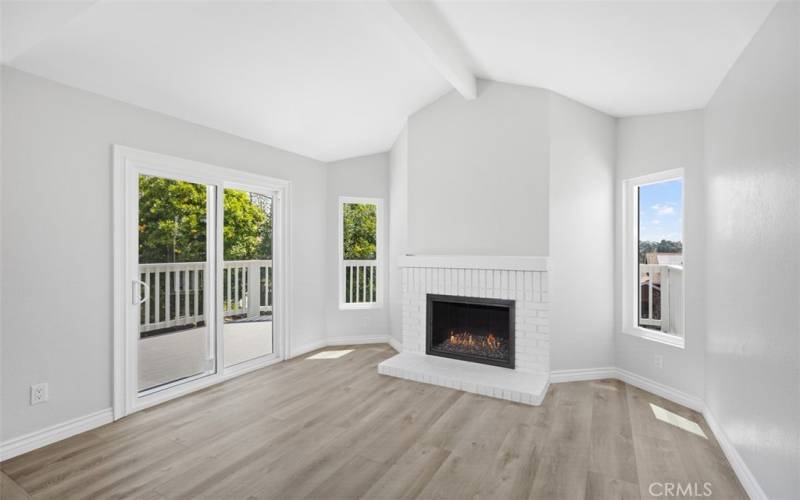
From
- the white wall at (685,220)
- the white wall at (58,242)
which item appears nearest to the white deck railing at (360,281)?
the white wall at (58,242)

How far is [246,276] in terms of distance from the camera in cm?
400

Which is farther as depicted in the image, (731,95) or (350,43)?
(350,43)

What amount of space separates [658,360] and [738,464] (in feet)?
4.13

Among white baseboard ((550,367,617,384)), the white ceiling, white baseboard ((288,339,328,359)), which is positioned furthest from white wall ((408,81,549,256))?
white baseboard ((288,339,328,359))

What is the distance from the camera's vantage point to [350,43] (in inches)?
106

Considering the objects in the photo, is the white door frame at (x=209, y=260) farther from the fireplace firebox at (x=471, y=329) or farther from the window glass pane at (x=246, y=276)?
the fireplace firebox at (x=471, y=329)

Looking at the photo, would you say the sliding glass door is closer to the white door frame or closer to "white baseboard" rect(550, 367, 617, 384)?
the white door frame

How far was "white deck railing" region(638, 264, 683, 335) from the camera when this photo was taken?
10.8ft

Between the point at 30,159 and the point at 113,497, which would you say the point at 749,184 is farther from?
the point at 30,159

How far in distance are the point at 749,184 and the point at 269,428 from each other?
3.42m

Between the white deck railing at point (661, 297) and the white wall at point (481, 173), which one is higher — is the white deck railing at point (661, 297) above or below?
below

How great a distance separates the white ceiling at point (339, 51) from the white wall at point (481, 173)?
0.33 meters

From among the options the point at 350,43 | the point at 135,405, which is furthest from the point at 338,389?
the point at 350,43

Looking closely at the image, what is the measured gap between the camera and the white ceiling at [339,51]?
2051mm
